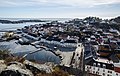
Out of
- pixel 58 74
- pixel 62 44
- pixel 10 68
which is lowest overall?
pixel 62 44

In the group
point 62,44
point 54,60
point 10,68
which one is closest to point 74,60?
point 54,60

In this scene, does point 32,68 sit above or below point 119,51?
above

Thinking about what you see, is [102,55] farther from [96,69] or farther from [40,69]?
[40,69]

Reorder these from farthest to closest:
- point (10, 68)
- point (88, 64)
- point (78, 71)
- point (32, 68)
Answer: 1. point (88, 64)
2. point (78, 71)
3. point (32, 68)
4. point (10, 68)

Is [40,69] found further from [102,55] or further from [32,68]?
[102,55]

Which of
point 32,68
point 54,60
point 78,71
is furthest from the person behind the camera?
point 54,60

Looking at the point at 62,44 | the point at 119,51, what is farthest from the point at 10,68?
the point at 62,44

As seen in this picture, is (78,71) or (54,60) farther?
(54,60)

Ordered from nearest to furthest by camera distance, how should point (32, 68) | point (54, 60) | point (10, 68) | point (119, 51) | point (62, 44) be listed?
point (10, 68), point (32, 68), point (54, 60), point (119, 51), point (62, 44)

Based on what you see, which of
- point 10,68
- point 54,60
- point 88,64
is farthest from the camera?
point 54,60
